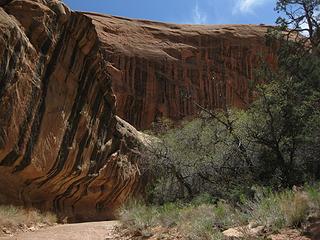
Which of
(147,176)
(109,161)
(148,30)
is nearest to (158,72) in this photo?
(148,30)

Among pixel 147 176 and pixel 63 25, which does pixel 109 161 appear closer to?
pixel 147 176

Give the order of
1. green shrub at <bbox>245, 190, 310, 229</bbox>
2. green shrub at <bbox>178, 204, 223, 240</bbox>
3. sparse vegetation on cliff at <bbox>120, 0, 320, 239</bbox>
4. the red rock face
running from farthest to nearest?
the red rock face → sparse vegetation on cliff at <bbox>120, 0, 320, 239</bbox> → green shrub at <bbox>178, 204, 223, 240</bbox> → green shrub at <bbox>245, 190, 310, 229</bbox>

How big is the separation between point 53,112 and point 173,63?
31803 mm

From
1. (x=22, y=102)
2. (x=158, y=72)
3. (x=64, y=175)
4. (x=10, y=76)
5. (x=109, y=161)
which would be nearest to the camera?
(x=10, y=76)

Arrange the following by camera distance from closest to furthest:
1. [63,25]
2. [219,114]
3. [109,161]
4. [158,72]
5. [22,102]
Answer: [22,102]
[63,25]
[219,114]
[109,161]
[158,72]

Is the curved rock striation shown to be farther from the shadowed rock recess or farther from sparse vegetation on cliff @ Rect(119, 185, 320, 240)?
sparse vegetation on cliff @ Rect(119, 185, 320, 240)

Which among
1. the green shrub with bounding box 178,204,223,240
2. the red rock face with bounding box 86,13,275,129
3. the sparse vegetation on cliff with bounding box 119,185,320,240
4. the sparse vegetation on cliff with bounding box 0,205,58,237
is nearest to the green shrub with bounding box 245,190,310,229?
the sparse vegetation on cliff with bounding box 119,185,320,240

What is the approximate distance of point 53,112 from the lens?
15.0m

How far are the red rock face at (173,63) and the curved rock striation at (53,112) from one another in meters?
21.6

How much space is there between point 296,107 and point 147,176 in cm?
1393

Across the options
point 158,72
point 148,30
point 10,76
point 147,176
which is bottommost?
point 147,176

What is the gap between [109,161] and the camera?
21.0 m

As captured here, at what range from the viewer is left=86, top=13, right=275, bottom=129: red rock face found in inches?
1693

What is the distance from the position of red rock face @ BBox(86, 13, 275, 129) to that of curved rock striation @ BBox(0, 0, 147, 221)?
21.6 m
